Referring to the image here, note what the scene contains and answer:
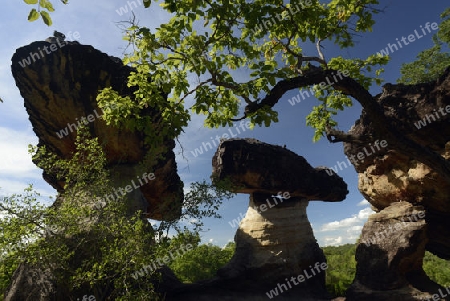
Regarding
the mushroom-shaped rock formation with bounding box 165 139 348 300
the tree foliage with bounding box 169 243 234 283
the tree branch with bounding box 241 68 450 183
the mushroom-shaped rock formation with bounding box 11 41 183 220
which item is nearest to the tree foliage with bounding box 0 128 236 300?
the mushroom-shaped rock formation with bounding box 11 41 183 220

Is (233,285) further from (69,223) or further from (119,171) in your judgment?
(69,223)

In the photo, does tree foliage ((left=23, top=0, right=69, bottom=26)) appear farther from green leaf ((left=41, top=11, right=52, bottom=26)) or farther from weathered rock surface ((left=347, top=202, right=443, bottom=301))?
weathered rock surface ((left=347, top=202, right=443, bottom=301))

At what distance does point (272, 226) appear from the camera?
57.5 feet

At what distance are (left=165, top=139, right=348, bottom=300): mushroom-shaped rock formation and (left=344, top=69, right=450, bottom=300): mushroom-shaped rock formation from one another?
4.26 m

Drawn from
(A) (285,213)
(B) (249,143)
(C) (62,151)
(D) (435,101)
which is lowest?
(A) (285,213)

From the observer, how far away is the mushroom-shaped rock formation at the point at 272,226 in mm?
15820

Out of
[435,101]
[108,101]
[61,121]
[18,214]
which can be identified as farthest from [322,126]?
[61,121]

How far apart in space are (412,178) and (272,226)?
7.85m

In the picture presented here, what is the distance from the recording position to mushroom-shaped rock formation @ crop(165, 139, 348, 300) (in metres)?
15.8

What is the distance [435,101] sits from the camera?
37.9ft

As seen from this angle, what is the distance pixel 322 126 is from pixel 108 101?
23.9ft

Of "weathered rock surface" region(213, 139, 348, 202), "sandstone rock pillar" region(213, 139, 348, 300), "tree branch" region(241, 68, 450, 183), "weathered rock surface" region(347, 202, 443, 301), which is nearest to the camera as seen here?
"tree branch" region(241, 68, 450, 183)

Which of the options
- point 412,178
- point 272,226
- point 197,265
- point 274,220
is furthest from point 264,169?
point 197,265

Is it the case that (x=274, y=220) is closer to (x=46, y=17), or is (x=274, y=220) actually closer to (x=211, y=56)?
(x=211, y=56)
